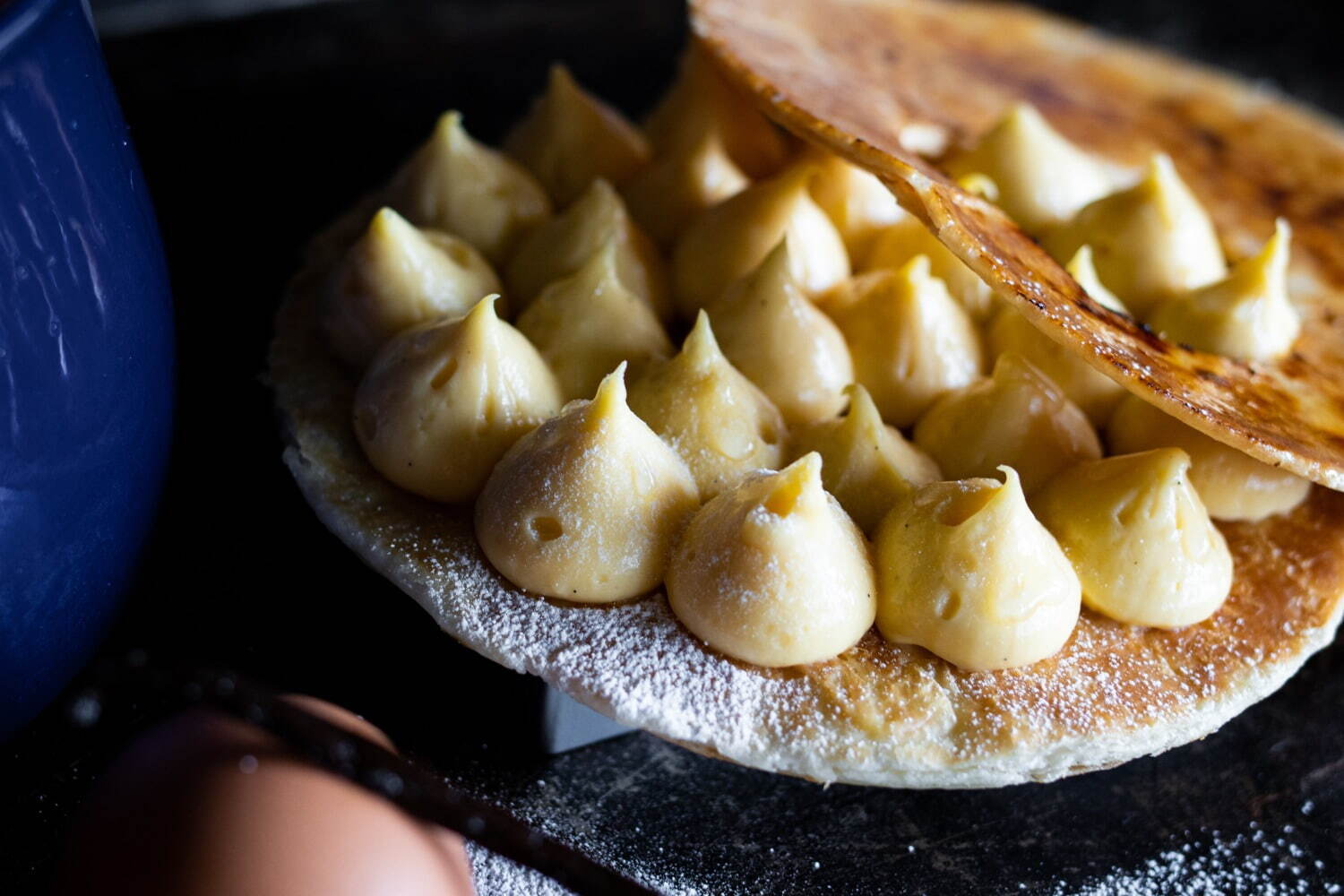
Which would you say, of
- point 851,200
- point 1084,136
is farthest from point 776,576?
point 1084,136

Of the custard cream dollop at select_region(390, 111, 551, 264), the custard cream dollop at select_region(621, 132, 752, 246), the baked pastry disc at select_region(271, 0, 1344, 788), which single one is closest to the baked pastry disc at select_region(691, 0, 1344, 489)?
the baked pastry disc at select_region(271, 0, 1344, 788)

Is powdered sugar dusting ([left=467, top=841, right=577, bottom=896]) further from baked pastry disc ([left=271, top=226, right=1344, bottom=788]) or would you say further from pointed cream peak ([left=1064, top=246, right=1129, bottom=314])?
pointed cream peak ([left=1064, top=246, right=1129, bottom=314])

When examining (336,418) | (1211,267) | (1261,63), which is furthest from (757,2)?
(1261,63)

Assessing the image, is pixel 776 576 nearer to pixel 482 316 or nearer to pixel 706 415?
pixel 706 415

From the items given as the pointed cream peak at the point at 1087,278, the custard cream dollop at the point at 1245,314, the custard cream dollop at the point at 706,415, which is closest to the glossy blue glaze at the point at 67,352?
the custard cream dollop at the point at 706,415

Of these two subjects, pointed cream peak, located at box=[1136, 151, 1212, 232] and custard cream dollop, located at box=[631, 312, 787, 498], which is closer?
custard cream dollop, located at box=[631, 312, 787, 498]

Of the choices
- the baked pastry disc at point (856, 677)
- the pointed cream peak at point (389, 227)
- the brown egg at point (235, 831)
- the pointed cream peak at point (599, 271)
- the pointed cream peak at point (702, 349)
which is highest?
the pointed cream peak at point (389, 227)

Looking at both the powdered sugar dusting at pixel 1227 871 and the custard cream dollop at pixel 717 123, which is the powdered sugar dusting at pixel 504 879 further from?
the custard cream dollop at pixel 717 123

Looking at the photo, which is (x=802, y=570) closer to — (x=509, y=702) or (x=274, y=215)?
(x=509, y=702)
